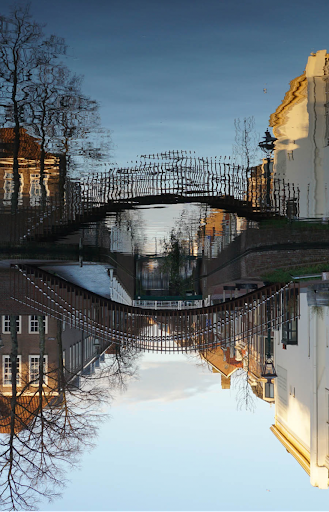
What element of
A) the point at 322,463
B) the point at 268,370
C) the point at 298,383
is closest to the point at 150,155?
the point at 268,370

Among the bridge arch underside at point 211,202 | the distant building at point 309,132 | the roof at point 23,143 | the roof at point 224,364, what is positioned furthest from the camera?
the roof at point 224,364

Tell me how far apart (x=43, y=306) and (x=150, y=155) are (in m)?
6.91

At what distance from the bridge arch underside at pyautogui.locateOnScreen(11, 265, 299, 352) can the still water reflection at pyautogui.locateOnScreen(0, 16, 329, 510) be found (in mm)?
56

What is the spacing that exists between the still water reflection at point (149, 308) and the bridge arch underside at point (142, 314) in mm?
56

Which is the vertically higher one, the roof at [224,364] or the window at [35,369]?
the window at [35,369]

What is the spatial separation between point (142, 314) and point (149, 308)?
9.76ft

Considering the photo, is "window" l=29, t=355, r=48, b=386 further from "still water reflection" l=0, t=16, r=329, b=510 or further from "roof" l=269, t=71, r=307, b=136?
"roof" l=269, t=71, r=307, b=136

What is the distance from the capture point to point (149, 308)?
70.7 ft

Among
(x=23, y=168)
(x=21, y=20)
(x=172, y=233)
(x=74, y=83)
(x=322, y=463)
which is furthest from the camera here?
(x=172, y=233)

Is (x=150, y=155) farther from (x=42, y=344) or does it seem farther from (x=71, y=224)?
(x=42, y=344)

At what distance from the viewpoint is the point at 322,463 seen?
54.2 feet

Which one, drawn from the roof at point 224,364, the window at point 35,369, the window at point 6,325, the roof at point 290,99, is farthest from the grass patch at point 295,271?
the window at point 6,325

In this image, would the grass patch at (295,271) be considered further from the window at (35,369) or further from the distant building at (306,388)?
the window at (35,369)

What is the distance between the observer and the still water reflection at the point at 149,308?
58.9 ft
